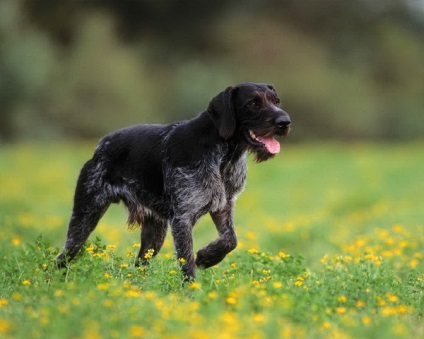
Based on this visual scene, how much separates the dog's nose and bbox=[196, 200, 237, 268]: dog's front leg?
962 millimetres

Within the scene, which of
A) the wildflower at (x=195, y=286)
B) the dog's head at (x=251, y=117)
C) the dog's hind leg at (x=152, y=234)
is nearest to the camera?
the wildflower at (x=195, y=286)

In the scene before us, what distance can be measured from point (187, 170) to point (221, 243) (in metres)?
0.76

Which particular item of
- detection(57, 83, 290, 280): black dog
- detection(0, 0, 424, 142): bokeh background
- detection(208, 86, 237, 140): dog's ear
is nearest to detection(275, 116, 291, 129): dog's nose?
detection(57, 83, 290, 280): black dog

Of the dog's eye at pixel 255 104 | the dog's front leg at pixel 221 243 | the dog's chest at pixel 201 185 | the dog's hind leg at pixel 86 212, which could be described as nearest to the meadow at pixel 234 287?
the dog's front leg at pixel 221 243

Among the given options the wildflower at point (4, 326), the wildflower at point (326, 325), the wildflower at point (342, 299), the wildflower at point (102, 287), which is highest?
the wildflower at point (342, 299)

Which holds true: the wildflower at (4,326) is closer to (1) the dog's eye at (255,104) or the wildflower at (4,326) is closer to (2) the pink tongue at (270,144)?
(2) the pink tongue at (270,144)

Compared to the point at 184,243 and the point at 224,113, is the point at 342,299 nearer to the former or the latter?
the point at 184,243

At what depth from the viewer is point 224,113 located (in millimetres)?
7160

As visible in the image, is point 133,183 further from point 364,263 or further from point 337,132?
point 337,132

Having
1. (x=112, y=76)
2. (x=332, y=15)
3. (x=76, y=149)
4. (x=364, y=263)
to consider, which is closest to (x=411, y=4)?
(x=332, y=15)

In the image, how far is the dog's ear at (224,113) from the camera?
7.13 metres

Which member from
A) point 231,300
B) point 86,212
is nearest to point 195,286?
point 231,300

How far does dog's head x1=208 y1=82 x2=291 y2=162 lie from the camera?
712 cm

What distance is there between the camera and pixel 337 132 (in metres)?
42.1
